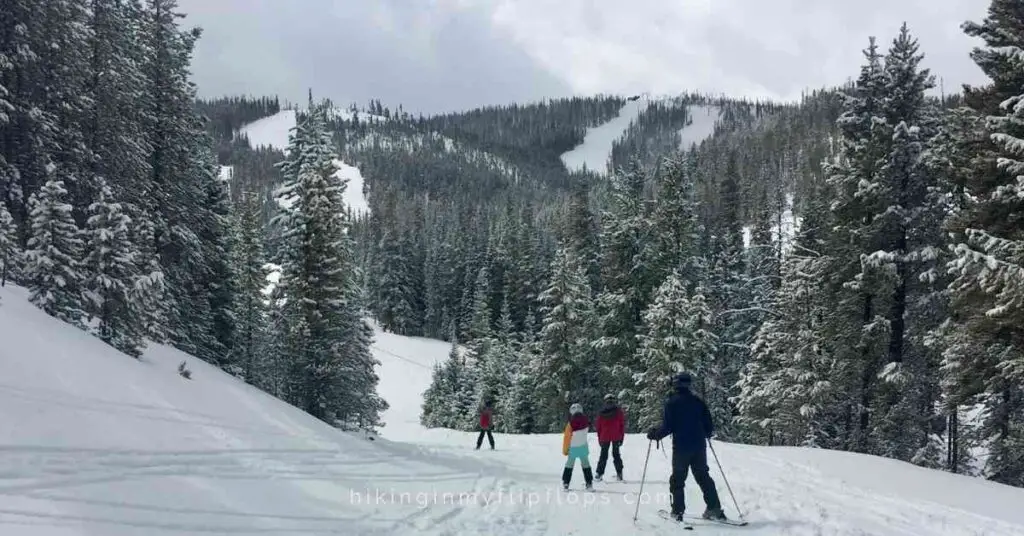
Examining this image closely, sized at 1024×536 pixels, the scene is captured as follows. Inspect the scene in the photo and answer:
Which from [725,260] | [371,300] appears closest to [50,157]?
[725,260]

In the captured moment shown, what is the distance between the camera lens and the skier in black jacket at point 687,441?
8602mm

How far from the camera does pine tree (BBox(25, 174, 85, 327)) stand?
1513 centimetres

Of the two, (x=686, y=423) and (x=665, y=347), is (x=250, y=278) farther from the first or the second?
(x=686, y=423)

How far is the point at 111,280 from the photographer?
1556 centimetres

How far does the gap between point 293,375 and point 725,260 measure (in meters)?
39.8

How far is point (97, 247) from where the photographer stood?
607 inches

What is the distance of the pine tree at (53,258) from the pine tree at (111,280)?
41cm

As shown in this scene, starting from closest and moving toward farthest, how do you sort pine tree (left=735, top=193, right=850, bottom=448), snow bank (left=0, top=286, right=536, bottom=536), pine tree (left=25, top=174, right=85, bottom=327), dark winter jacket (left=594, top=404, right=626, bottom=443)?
snow bank (left=0, top=286, right=536, bottom=536) < dark winter jacket (left=594, top=404, right=626, bottom=443) < pine tree (left=25, top=174, right=85, bottom=327) < pine tree (left=735, top=193, right=850, bottom=448)

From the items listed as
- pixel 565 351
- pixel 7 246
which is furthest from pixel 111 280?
pixel 565 351

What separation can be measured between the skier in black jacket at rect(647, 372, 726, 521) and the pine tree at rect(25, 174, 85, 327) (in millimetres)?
A: 14537

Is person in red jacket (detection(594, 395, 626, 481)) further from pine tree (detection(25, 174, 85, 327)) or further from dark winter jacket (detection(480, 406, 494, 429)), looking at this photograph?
pine tree (detection(25, 174, 85, 327))

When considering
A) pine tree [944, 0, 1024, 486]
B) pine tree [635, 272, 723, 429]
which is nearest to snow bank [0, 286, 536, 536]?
pine tree [944, 0, 1024, 486]

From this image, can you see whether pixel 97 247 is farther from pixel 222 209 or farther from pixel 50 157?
pixel 222 209

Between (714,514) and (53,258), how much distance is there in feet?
52.2
